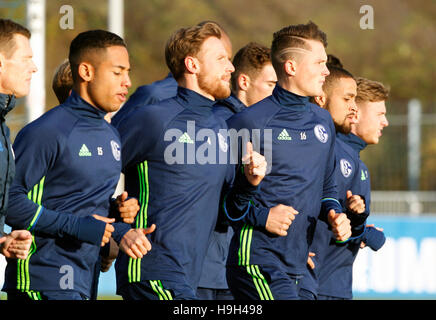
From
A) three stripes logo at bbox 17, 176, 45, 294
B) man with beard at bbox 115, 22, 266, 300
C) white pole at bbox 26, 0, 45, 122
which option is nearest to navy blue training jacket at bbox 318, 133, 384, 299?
man with beard at bbox 115, 22, 266, 300

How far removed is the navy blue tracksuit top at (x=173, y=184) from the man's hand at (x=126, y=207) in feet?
0.45

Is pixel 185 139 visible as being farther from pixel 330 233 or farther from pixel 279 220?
pixel 330 233

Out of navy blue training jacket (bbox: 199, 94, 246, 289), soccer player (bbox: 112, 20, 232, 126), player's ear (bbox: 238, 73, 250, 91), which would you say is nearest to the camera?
navy blue training jacket (bbox: 199, 94, 246, 289)

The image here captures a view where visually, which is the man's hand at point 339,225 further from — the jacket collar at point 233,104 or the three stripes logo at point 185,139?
the jacket collar at point 233,104

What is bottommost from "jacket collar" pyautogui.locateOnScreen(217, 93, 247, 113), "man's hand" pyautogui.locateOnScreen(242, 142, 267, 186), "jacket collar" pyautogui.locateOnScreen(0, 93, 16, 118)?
"man's hand" pyautogui.locateOnScreen(242, 142, 267, 186)

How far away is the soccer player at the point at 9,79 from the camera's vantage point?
16.8 feet

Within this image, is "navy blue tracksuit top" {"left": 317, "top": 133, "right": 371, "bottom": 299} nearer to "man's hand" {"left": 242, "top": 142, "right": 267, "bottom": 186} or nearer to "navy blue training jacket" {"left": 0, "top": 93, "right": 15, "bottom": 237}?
"man's hand" {"left": 242, "top": 142, "right": 267, "bottom": 186}

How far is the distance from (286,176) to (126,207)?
113 cm

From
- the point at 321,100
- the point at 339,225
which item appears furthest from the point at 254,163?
the point at 321,100

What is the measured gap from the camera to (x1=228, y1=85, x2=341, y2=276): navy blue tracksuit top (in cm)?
615

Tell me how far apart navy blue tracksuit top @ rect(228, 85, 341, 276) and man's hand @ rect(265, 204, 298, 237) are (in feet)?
0.14

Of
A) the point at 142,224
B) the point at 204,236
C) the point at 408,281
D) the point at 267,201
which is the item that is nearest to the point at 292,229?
the point at 267,201

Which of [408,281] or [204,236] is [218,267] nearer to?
[204,236]
